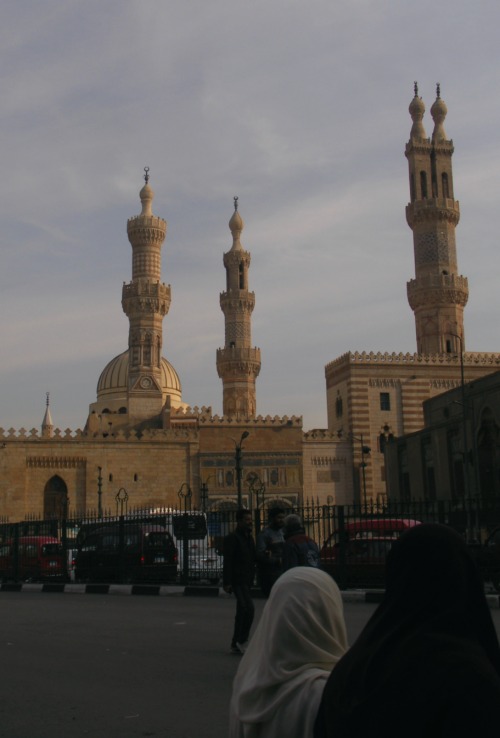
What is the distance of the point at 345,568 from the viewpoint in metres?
13.5

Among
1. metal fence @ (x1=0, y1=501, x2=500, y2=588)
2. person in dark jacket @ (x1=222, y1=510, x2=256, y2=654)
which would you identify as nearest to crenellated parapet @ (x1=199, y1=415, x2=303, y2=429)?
metal fence @ (x1=0, y1=501, x2=500, y2=588)

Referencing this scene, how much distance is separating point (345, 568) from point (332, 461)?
29759 millimetres

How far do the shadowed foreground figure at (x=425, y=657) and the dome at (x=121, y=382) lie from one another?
49357 millimetres

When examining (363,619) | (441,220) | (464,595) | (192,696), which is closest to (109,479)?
(441,220)

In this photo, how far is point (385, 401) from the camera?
43.7 m

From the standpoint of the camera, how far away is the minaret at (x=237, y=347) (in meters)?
49.4

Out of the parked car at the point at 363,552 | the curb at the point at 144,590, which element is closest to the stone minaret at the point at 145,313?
the curb at the point at 144,590

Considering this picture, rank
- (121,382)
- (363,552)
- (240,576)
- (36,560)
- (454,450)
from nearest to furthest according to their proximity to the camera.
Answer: (240,576), (363,552), (36,560), (454,450), (121,382)

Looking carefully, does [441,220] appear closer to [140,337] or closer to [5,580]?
[140,337]

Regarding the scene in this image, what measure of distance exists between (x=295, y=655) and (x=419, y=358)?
42800mm

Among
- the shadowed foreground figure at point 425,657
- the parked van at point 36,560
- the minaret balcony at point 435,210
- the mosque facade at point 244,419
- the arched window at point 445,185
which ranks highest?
the arched window at point 445,185

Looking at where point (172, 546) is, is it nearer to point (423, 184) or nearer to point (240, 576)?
point (240, 576)

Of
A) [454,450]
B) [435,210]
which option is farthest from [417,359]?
[454,450]

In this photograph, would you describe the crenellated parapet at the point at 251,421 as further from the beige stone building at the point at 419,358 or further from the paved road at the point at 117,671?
the paved road at the point at 117,671
